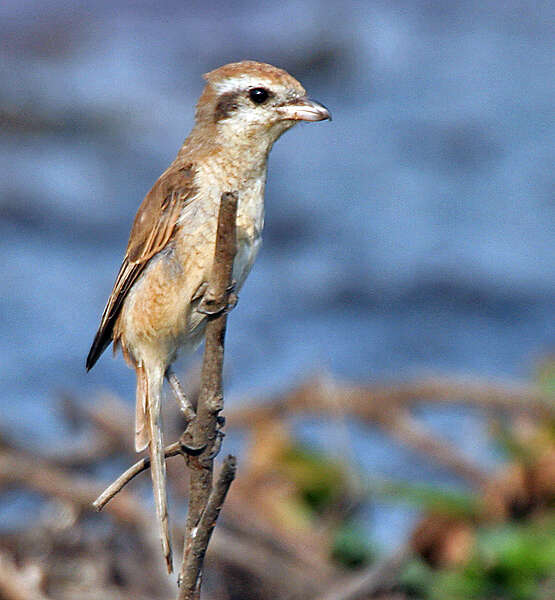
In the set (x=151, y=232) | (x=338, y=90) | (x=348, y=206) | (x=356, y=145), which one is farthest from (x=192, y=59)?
(x=151, y=232)

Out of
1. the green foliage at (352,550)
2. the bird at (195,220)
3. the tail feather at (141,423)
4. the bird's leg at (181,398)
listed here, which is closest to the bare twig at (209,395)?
the bird's leg at (181,398)

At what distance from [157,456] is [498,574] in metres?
2.43

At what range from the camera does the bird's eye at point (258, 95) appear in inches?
111

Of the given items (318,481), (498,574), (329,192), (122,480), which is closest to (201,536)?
(122,480)

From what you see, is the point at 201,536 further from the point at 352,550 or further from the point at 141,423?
the point at 352,550

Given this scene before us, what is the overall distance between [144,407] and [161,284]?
0.32 m

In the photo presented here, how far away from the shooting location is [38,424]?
23.0ft

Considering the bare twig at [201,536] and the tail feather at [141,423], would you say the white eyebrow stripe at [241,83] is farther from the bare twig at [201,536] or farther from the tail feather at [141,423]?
the bare twig at [201,536]

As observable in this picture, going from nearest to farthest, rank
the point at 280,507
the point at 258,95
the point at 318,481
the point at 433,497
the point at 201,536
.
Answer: the point at 201,536 → the point at 258,95 → the point at 433,497 → the point at 280,507 → the point at 318,481

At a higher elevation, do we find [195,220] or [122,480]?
[195,220]

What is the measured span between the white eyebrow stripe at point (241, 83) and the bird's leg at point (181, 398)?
2.35 feet

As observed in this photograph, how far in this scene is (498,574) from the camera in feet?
15.4

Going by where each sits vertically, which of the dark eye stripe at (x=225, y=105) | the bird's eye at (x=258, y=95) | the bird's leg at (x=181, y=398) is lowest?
the bird's leg at (x=181, y=398)

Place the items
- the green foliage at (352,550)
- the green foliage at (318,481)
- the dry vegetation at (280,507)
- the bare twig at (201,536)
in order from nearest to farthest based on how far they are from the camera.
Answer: the bare twig at (201,536), the dry vegetation at (280,507), the green foliage at (352,550), the green foliage at (318,481)
